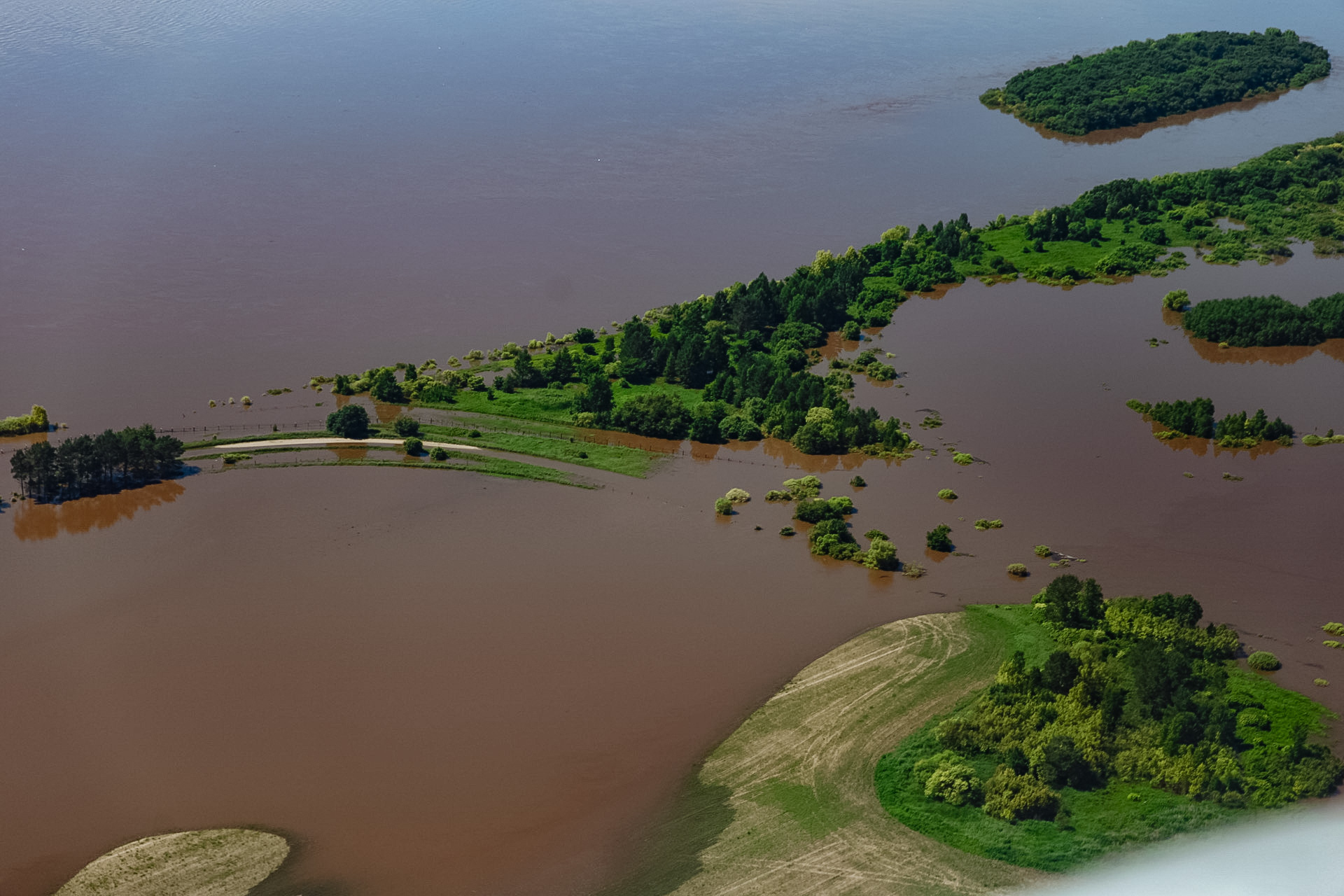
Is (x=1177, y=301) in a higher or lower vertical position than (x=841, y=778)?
higher

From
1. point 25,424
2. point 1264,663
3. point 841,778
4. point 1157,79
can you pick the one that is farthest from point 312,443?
point 1157,79

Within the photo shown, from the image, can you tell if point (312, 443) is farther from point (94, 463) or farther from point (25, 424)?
point (25, 424)

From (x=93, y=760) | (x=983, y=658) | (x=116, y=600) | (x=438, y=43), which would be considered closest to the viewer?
(x=93, y=760)

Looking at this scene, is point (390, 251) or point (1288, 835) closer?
point (1288, 835)

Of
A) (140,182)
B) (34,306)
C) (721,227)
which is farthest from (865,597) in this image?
(140,182)

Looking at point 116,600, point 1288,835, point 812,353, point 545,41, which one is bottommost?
point 1288,835

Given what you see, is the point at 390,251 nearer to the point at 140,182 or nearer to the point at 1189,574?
the point at 140,182

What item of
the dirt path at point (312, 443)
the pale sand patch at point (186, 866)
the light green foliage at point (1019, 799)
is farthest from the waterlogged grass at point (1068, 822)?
the dirt path at point (312, 443)

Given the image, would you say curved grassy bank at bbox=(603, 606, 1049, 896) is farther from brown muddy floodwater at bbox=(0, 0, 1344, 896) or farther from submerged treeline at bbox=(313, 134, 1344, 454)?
submerged treeline at bbox=(313, 134, 1344, 454)
